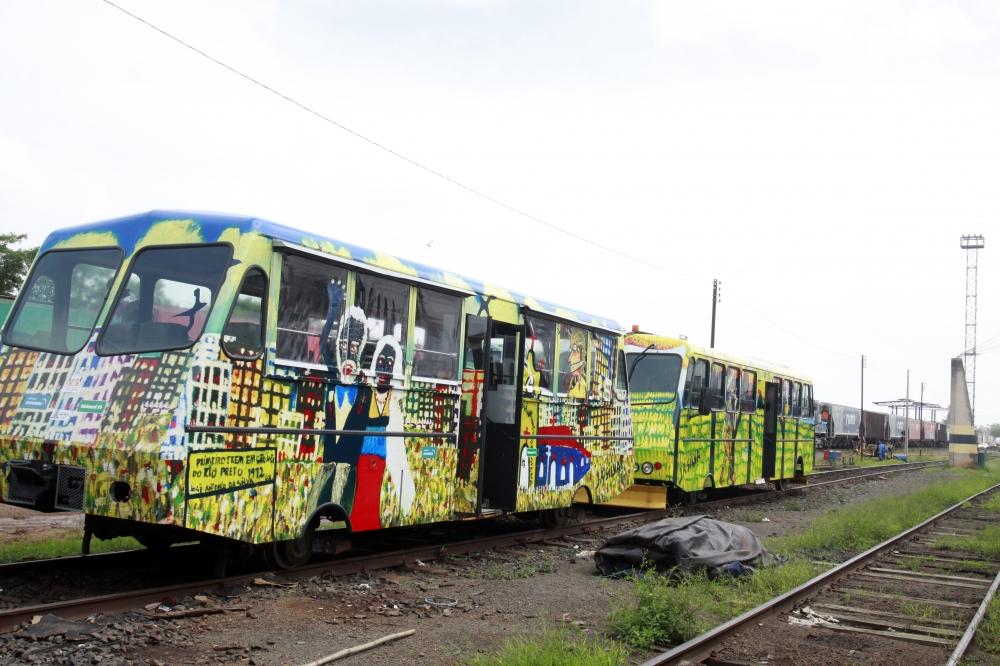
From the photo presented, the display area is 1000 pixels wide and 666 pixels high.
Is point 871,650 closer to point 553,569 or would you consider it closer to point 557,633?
point 557,633

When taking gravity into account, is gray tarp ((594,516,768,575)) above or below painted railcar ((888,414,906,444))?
below

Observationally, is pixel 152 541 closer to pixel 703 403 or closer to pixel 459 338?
pixel 459 338

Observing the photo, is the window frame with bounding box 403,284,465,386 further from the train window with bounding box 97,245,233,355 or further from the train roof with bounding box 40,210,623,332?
the train window with bounding box 97,245,233,355

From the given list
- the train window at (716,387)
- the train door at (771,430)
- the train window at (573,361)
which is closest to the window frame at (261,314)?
the train window at (573,361)

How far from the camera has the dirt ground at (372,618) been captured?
5406 mm

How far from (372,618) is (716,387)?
1092 centimetres

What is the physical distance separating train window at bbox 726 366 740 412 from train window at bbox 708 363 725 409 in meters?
0.29

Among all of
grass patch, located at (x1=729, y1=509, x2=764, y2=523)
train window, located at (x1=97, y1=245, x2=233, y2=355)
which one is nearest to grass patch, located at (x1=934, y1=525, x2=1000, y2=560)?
grass patch, located at (x1=729, y1=509, x2=764, y2=523)

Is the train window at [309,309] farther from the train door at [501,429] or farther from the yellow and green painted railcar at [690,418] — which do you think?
the yellow and green painted railcar at [690,418]

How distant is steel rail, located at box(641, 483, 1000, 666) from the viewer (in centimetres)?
579

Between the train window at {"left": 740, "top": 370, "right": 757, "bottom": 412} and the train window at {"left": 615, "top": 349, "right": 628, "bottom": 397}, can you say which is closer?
the train window at {"left": 615, "top": 349, "right": 628, "bottom": 397}

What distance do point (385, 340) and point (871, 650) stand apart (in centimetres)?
475

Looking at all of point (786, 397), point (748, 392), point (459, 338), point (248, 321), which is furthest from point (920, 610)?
point (786, 397)

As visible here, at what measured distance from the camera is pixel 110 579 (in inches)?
286
